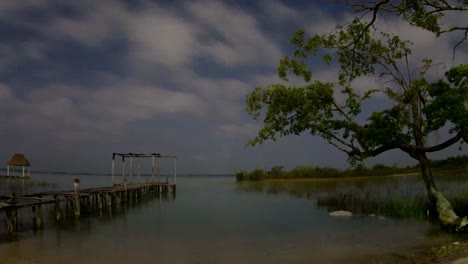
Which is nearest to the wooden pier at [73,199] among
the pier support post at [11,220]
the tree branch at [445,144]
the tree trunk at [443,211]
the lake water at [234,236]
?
the pier support post at [11,220]

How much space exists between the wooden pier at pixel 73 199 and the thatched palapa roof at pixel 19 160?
1840 centimetres

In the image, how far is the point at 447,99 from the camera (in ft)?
47.3

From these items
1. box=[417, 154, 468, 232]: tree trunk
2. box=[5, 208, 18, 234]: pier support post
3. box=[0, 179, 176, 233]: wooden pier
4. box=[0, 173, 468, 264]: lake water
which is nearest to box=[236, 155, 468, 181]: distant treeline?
box=[0, 179, 176, 233]: wooden pier

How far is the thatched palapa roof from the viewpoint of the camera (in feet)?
153

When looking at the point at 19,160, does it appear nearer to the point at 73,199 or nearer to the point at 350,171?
the point at 73,199

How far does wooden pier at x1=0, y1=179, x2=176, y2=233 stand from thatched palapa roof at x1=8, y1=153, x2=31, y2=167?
18400 mm

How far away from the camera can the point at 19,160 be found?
47.3 meters

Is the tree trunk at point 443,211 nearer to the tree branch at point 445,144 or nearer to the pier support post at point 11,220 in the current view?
the tree branch at point 445,144

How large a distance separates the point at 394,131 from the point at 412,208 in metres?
5.26

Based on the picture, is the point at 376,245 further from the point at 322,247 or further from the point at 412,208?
the point at 412,208

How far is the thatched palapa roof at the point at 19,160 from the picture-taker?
46.8 m

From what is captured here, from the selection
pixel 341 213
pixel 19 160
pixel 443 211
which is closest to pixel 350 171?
pixel 341 213

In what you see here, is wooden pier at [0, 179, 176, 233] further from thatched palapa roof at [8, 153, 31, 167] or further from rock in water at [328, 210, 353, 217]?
thatched palapa roof at [8, 153, 31, 167]

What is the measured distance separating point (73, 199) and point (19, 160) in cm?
3109
